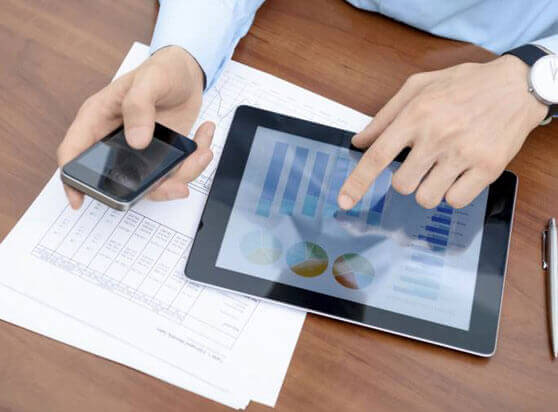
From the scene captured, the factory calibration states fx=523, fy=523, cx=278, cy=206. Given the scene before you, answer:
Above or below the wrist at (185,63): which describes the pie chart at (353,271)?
below

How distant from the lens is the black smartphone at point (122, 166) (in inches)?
19.7

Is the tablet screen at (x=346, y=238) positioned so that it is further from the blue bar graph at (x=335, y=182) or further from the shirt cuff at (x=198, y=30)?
the shirt cuff at (x=198, y=30)

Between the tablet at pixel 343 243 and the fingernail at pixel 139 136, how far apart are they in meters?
0.10

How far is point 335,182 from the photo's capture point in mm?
602

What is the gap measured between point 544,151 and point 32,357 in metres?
0.64

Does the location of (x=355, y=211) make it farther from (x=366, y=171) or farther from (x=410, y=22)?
(x=410, y=22)

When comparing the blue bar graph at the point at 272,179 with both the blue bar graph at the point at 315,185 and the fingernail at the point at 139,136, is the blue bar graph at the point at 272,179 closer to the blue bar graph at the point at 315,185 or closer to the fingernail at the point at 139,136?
the blue bar graph at the point at 315,185

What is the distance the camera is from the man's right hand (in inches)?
20.9

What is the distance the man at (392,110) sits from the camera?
0.56 metres

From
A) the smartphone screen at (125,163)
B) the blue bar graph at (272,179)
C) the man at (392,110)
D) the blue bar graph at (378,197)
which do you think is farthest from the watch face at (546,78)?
the smartphone screen at (125,163)

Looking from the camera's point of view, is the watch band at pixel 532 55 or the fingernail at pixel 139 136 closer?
the fingernail at pixel 139 136

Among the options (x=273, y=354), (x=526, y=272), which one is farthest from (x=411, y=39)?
(x=273, y=354)

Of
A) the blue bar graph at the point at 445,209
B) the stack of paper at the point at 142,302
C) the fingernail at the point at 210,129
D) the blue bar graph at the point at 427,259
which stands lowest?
the stack of paper at the point at 142,302

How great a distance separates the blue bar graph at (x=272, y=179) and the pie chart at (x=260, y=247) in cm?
3
